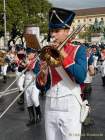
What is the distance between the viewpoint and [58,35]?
4406 millimetres

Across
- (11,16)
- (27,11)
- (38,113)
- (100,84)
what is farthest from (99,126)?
(27,11)

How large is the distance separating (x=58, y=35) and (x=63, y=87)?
47 centimetres

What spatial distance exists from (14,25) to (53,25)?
59522 mm

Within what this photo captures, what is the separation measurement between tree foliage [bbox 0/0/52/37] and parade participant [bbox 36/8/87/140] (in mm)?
48033

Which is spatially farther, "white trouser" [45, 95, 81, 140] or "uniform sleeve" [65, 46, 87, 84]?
"white trouser" [45, 95, 81, 140]

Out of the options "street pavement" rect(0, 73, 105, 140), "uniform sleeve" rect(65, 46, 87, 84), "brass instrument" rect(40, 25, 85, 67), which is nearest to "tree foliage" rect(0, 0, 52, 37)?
"street pavement" rect(0, 73, 105, 140)

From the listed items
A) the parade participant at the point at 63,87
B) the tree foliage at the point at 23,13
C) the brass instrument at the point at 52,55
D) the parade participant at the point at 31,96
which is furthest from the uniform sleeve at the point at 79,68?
the tree foliage at the point at 23,13

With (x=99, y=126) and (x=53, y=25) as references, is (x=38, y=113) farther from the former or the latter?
(x=53, y=25)

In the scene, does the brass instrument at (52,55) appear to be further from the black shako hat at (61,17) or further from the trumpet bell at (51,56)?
the black shako hat at (61,17)

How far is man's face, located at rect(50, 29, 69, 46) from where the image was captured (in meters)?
4.33

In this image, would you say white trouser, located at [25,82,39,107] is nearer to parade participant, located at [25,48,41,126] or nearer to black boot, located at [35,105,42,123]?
parade participant, located at [25,48,41,126]

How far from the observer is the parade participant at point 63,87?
435 cm

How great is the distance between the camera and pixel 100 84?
791 inches

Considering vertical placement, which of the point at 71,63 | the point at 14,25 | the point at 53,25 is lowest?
the point at 14,25
